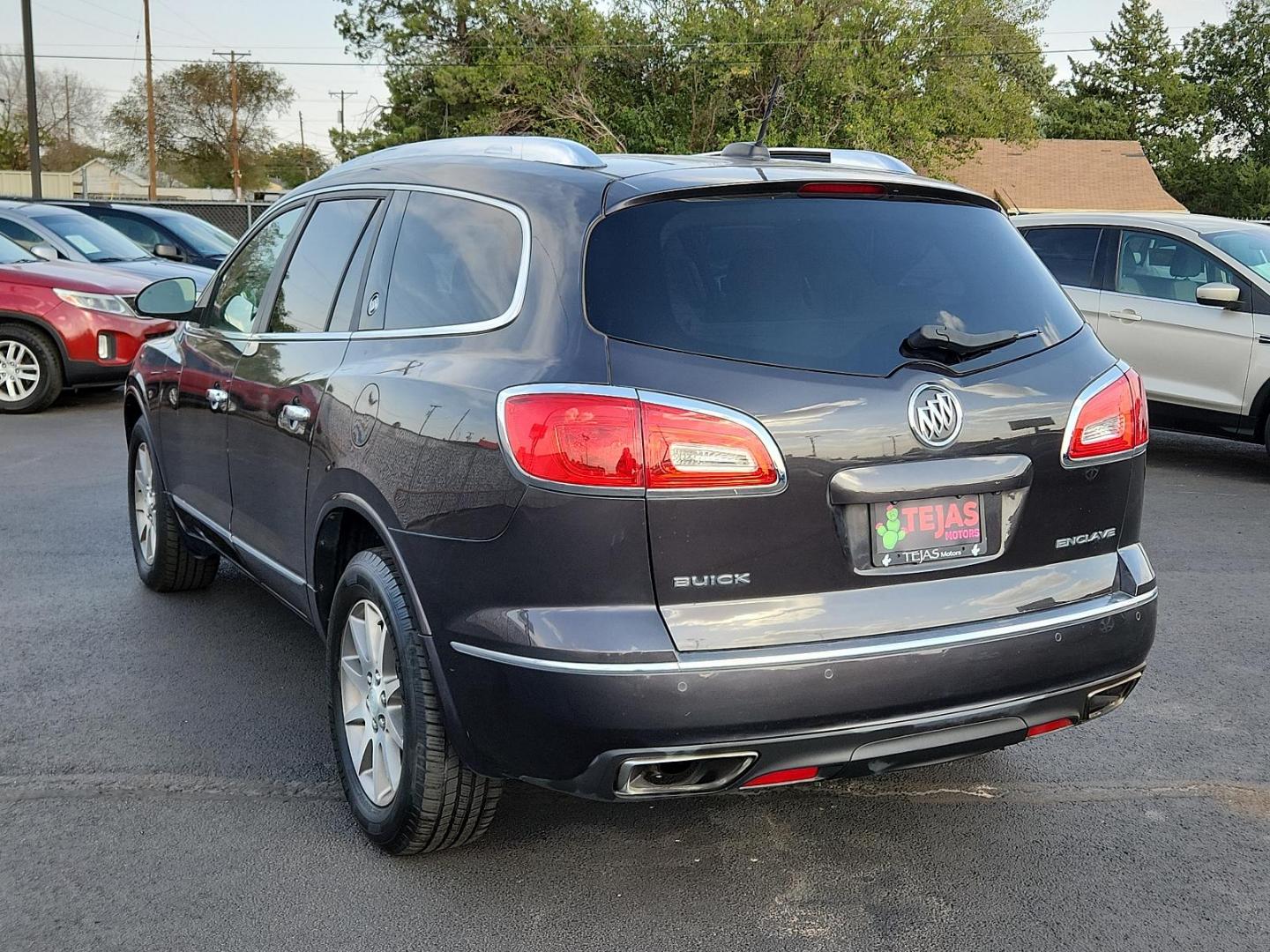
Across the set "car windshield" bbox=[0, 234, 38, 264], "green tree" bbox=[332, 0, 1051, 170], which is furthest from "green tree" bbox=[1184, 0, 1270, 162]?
"car windshield" bbox=[0, 234, 38, 264]

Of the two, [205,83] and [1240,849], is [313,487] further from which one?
[205,83]

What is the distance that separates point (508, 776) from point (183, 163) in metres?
91.4

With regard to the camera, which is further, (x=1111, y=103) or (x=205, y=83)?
(x=205, y=83)

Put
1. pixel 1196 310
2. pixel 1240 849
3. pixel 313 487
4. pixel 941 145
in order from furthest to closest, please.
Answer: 1. pixel 941 145
2. pixel 1196 310
3. pixel 313 487
4. pixel 1240 849

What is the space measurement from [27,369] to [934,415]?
34.9 feet

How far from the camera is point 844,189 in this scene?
3.25 m

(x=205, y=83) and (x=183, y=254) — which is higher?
(x=205, y=83)

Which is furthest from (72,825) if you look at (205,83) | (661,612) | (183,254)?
(205,83)

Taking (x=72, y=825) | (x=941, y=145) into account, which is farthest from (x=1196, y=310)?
(x=941, y=145)

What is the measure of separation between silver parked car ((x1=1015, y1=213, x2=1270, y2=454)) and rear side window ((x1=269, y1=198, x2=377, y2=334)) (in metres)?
6.68

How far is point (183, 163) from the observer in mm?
86938

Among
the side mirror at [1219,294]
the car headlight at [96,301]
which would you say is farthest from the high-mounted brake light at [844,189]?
the car headlight at [96,301]

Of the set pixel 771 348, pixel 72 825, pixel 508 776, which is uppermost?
pixel 771 348

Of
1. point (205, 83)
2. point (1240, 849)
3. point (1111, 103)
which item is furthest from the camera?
point (205, 83)
